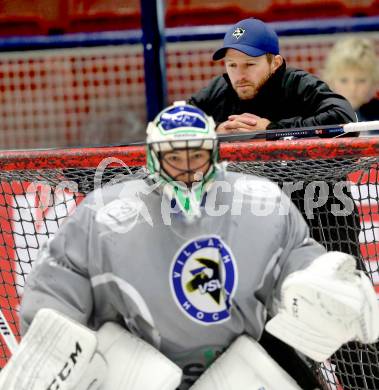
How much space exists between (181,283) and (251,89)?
3.28 ft

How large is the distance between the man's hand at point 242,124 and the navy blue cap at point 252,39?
20cm

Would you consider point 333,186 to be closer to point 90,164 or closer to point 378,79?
point 90,164

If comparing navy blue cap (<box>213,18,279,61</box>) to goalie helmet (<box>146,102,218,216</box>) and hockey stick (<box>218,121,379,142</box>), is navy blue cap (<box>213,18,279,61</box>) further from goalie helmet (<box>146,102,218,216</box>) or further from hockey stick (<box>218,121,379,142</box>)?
goalie helmet (<box>146,102,218,216</box>)

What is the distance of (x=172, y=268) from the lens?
6.66 feet

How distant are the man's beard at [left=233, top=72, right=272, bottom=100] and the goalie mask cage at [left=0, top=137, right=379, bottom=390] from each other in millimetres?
343

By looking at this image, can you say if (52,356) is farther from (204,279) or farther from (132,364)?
(204,279)

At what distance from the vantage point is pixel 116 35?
4.39 meters

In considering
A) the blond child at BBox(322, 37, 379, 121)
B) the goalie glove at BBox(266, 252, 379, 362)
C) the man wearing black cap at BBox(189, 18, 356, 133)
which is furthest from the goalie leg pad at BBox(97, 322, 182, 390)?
the blond child at BBox(322, 37, 379, 121)

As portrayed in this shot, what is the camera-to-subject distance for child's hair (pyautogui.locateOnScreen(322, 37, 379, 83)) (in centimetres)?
360

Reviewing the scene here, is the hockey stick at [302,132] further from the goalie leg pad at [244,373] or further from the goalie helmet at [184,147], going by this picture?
the goalie leg pad at [244,373]

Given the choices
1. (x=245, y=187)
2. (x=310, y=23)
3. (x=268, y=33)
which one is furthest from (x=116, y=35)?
(x=245, y=187)

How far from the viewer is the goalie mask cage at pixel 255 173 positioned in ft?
8.18

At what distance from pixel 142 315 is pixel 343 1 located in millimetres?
3020

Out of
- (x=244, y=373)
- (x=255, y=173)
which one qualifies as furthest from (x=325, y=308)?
(x=255, y=173)
